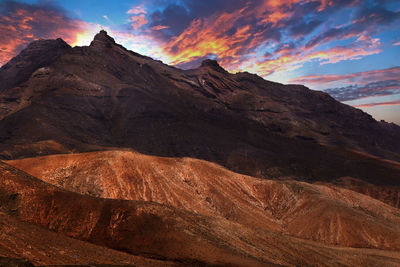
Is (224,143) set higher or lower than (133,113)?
lower

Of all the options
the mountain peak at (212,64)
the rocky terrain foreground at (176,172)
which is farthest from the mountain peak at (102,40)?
the mountain peak at (212,64)

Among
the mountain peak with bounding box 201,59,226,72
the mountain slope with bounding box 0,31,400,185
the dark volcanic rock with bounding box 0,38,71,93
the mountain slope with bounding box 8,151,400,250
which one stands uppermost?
the mountain peak with bounding box 201,59,226,72

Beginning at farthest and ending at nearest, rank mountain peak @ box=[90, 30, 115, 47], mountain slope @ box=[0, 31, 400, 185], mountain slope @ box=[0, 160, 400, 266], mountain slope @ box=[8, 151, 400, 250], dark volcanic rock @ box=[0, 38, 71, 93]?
mountain peak @ box=[90, 30, 115, 47], dark volcanic rock @ box=[0, 38, 71, 93], mountain slope @ box=[0, 31, 400, 185], mountain slope @ box=[8, 151, 400, 250], mountain slope @ box=[0, 160, 400, 266]

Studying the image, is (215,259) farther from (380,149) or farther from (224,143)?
(380,149)

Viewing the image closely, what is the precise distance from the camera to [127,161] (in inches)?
2036

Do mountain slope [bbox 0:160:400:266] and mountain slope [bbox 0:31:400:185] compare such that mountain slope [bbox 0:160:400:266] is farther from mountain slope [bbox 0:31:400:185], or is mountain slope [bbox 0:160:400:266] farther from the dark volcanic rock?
the dark volcanic rock

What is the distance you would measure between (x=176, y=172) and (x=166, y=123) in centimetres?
6458

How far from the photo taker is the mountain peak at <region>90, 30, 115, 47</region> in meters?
158

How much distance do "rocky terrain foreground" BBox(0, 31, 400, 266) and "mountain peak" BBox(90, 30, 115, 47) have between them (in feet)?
4.47

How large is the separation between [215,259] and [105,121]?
100 meters

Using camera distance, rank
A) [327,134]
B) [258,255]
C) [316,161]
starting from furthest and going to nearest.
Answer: [327,134] → [316,161] → [258,255]

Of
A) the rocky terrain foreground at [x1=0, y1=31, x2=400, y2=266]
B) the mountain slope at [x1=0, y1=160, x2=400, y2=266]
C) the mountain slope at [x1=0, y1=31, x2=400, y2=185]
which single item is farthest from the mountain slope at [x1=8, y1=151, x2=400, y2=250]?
the mountain slope at [x1=0, y1=31, x2=400, y2=185]

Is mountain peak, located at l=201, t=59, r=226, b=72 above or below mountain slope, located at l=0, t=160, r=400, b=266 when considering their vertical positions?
above

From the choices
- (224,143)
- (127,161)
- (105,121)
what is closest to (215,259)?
(127,161)
